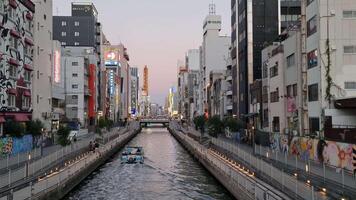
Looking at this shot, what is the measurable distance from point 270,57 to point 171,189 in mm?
39619

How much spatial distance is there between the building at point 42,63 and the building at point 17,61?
186cm

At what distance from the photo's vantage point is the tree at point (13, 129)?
61.2 metres

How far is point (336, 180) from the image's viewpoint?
31.6 meters

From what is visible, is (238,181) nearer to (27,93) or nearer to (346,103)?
(346,103)

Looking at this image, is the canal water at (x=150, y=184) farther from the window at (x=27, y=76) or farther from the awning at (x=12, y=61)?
the awning at (x=12, y=61)

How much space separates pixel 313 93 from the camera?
58.6 meters

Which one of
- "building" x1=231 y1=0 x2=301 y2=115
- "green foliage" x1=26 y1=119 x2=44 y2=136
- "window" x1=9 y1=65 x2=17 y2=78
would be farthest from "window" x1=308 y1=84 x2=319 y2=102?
"building" x1=231 y1=0 x2=301 y2=115

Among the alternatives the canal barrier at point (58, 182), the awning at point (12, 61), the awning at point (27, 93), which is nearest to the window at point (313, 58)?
the canal barrier at point (58, 182)

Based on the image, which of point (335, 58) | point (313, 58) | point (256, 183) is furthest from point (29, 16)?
point (256, 183)

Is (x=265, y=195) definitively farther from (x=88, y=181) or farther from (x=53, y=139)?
(x=53, y=139)

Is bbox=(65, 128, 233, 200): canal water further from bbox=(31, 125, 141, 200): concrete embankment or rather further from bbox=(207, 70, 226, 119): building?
bbox=(207, 70, 226, 119): building

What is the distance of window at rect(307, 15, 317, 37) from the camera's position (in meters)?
56.8

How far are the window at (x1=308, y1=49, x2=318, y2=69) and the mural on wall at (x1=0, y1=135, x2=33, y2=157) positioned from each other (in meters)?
36.1

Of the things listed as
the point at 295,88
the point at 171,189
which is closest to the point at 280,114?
the point at 295,88
